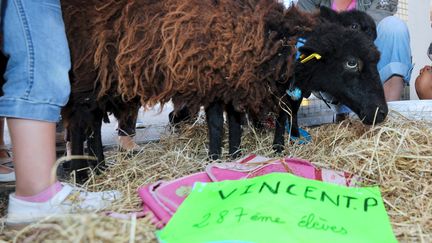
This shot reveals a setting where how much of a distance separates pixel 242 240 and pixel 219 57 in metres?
1.17

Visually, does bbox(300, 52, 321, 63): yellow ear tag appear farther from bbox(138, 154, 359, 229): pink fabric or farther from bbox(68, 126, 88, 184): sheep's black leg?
bbox(68, 126, 88, 184): sheep's black leg

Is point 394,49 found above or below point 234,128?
above

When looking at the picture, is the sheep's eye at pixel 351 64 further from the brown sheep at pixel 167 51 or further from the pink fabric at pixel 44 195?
the pink fabric at pixel 44 195

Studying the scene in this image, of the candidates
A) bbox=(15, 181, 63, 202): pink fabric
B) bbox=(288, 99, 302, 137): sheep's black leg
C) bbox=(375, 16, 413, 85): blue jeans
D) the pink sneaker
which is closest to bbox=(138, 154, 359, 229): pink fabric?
the pink sneaker

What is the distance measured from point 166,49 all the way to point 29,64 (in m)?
0.73

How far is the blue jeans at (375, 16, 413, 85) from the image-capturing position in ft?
9.49

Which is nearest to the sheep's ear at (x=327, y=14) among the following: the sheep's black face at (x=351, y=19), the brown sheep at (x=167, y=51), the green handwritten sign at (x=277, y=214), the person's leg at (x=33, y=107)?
the sheep's black face at (x=351, y=19)

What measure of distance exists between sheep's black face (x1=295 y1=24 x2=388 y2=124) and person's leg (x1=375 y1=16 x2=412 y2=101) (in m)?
0.87

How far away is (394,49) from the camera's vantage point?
292 centimetres

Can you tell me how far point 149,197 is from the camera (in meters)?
1.15

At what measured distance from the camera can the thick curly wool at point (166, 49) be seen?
1.83 meters

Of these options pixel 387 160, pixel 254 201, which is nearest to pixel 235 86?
pixel 387 160

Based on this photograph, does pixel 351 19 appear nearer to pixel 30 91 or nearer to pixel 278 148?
pixel 278 148

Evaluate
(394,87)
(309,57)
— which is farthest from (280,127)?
(394,87)
